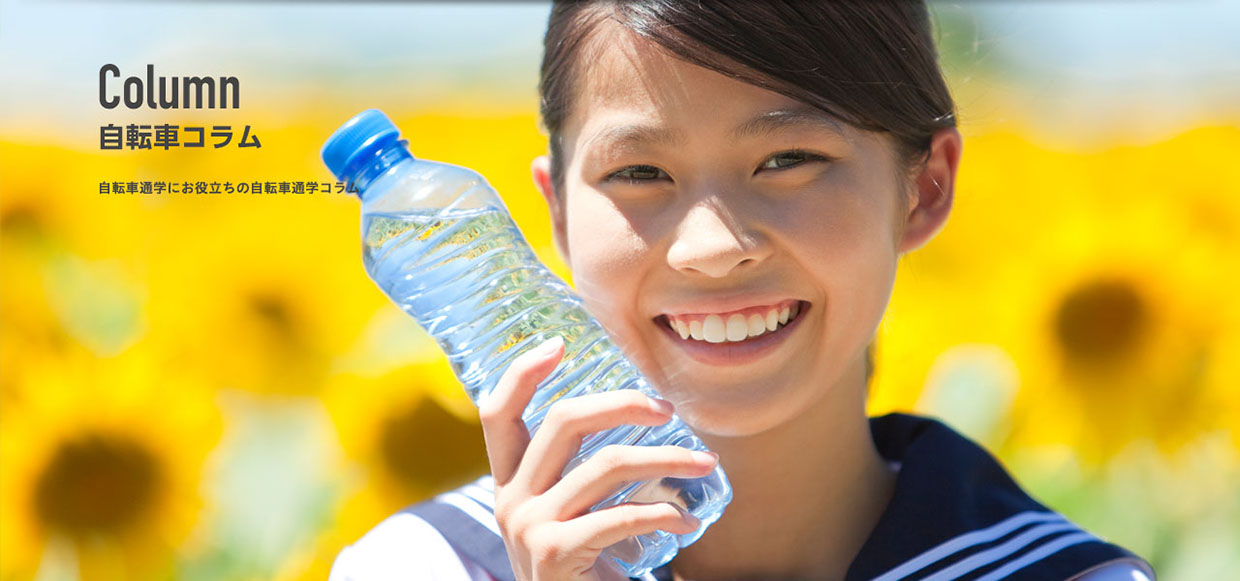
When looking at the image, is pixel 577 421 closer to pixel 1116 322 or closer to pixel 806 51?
pixel 806 51

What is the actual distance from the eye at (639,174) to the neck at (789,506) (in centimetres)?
34

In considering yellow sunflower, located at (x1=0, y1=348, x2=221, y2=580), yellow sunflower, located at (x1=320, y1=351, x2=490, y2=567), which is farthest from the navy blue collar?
yellow sunflower, located at (x1=0, y1=348, x2=221, y2=580)

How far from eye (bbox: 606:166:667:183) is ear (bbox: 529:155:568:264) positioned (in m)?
0.21

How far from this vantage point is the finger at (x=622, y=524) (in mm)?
1061

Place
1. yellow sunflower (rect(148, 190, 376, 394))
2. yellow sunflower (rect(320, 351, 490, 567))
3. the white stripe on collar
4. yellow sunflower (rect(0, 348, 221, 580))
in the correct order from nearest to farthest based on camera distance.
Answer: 1. the white stripe on collar
2. yellow sunflower (rect(0, 348, 221, 580))
3. yellow sunflower (rect(320, 351, 490, 567))
4. yellow sunflower (rect(148, 190, 376, 394))

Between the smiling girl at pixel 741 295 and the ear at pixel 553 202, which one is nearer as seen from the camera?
the smiling girl at pixel 741 295

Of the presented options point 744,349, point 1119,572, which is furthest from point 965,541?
point 744,349

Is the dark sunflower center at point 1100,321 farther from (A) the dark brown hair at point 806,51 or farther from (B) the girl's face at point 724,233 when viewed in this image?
(B) the girl's face at point 724,233

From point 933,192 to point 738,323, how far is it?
14.1 inches

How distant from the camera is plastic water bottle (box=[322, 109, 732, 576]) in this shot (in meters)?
1.19

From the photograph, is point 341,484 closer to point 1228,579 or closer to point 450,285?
point 450,285

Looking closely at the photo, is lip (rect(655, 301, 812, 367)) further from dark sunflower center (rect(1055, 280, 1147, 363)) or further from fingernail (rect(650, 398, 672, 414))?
dark sunflower center (rect(1055, 280, 1147, 363))

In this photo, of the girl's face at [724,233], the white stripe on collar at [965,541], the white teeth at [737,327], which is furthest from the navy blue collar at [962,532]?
the white teeth at [737,327]

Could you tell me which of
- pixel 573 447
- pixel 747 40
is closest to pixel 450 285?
pixel 573 447
